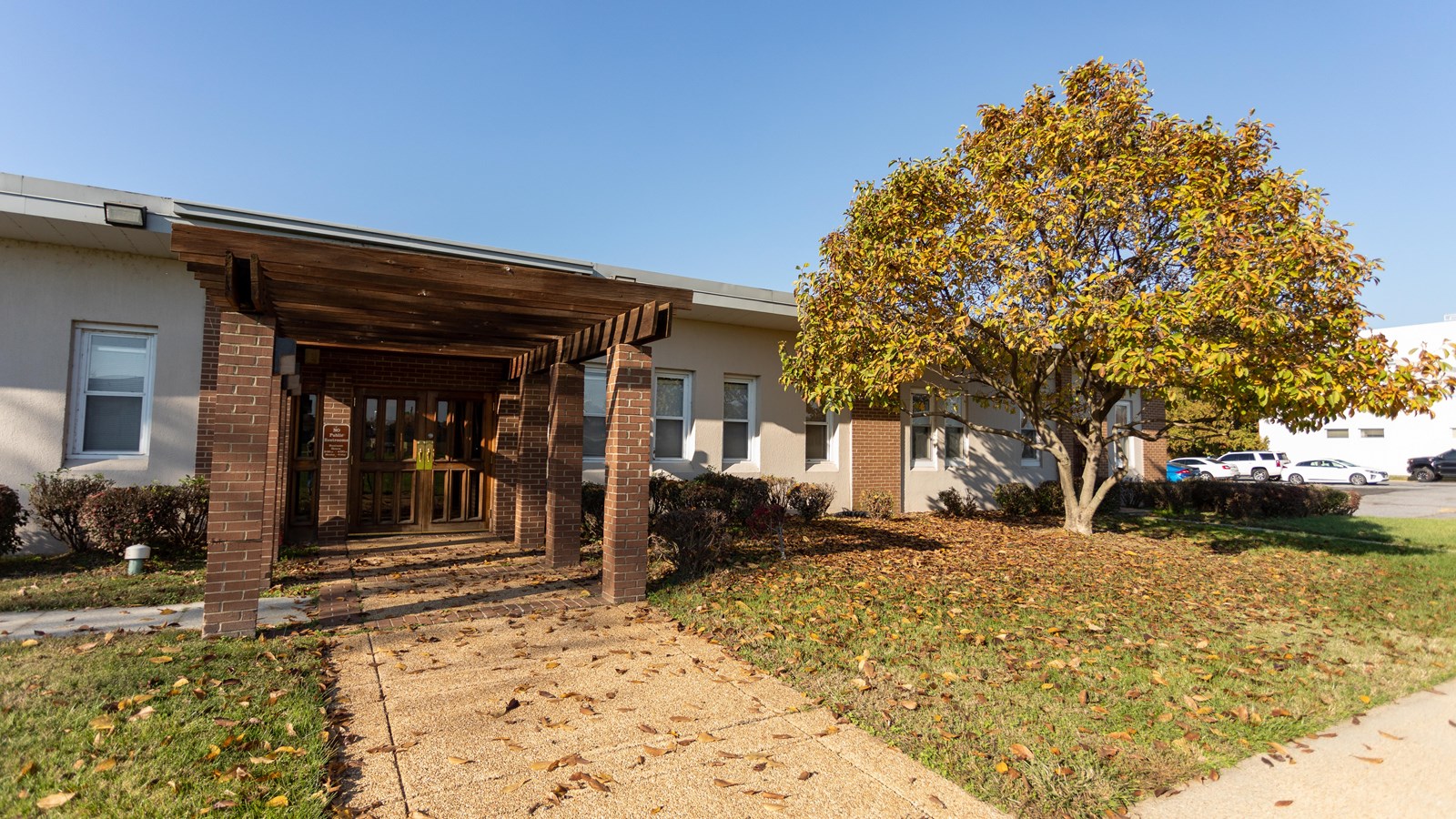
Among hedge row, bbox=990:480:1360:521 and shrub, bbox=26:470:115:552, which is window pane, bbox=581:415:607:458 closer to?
shrub, bbox=26:470:115:552

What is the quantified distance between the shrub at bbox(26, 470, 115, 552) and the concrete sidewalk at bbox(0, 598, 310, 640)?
103 inches

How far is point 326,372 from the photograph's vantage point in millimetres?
9617

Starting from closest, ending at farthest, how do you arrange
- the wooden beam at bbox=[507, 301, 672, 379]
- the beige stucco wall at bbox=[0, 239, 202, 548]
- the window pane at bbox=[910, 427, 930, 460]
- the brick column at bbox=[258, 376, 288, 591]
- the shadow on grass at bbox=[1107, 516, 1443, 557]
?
the wooden beam at bbox=[507, 301, 672, 379], the brick column at bbox=[258, 376, 288, 591], the beige stucco wall at bbox=[0, 239, 202, 548], the shadow on grass at bbox=[1107, 516, 1443, 557], the window pane at bbox=[910, 427, 930, 460]

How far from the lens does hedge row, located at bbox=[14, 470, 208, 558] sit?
7.78 metres

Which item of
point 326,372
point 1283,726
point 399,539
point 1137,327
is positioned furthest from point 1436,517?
point 326,372

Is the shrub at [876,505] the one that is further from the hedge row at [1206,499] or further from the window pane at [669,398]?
the window pane at [669,398]

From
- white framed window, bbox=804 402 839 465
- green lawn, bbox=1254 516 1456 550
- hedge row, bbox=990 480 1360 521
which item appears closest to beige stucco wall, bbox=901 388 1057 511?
hedge row, bbox=990 480 1360 521

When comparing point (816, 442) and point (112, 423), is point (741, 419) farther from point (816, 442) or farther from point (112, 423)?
point (112, 423)

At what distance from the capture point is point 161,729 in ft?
11.4

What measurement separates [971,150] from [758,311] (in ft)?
13.0

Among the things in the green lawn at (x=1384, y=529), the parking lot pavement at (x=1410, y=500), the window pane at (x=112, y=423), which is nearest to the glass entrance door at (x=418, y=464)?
the window pane at (x=112, y=423)

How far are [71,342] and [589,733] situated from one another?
8.95m

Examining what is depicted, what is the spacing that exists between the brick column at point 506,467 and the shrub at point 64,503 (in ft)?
14.6

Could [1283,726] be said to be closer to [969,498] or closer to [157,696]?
[157,696]
